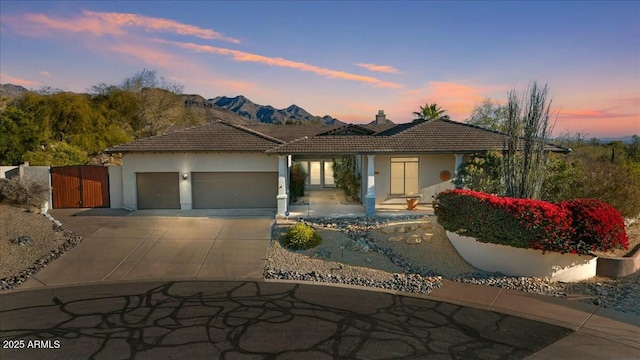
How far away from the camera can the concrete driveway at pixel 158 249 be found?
1127 cm

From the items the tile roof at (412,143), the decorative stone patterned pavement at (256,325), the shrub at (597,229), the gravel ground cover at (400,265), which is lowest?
the decorative stone patterned pavement at (256,325)

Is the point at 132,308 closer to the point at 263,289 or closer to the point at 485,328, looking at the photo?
the point at 263,289

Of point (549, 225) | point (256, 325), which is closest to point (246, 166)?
point (256, 325)

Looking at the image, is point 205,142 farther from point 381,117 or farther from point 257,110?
point 257,110

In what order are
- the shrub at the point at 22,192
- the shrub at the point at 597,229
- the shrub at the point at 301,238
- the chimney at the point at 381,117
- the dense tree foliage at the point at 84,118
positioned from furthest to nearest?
the chimney at the point at 381,117 → the dense tree foliage at the point at 84,118 → the shrub at the point at 22,192 → the shrub at the point at 301,238 → the shrub at the point at 597,229

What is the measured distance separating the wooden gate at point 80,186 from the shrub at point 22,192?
7.89ft

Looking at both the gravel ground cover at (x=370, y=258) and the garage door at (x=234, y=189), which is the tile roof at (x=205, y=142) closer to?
the garage door at (x=234, y=189)

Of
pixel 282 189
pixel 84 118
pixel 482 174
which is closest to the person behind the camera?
pixel 482 174

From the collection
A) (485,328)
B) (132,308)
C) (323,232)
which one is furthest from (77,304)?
(485,328)

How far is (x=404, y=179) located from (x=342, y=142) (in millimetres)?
3857

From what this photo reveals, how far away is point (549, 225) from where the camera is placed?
1031 cm

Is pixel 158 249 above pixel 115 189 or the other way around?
the other way around

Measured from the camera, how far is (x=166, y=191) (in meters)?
19.5

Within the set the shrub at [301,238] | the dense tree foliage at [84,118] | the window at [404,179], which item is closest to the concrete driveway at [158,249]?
the shrub at [301,238]
